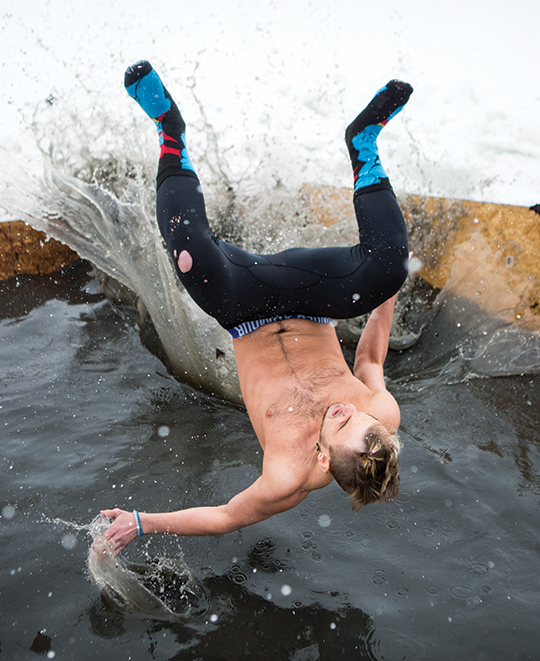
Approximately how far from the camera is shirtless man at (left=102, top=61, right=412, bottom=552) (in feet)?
6.18

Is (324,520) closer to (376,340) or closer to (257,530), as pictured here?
(257,530)

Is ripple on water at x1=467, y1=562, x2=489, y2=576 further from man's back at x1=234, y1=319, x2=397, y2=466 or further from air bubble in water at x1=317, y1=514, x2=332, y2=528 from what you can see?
man's back at x1=234, y1=319, x2=397, y2=466

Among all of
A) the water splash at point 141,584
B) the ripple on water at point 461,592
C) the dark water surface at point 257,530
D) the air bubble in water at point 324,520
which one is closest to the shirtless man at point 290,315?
the water splash at point 141,584

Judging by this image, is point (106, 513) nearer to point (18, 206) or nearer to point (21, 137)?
point (18, 206)

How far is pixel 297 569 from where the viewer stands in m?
2.29

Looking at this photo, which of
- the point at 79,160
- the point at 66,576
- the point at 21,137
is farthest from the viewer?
the point at 21,137

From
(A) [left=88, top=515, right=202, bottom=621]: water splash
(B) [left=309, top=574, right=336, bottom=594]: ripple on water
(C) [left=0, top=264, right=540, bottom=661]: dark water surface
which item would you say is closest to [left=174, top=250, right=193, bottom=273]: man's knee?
(A) [left=88, top=515, right=202, bottom=621]: water splash

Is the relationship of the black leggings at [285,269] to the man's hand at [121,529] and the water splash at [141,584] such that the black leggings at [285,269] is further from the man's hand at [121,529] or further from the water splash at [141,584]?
the water splash at [141,584]

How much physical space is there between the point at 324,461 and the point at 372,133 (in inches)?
63.0

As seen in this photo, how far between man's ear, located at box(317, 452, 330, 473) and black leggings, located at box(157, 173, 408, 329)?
674mm

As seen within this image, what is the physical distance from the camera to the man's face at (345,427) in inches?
68.7

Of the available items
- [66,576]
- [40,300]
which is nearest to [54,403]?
[66,576]

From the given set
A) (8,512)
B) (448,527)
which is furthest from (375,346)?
(8,512)

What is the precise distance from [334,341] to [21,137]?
5.25m
